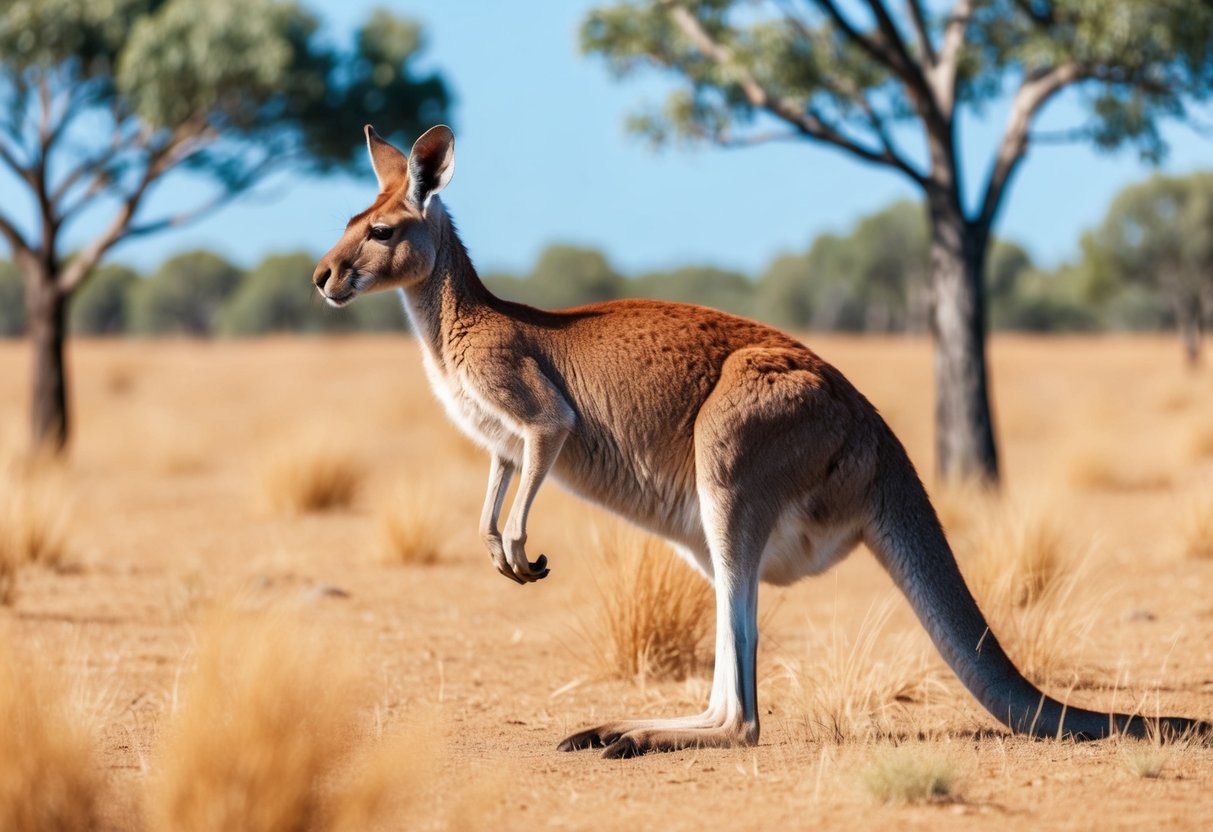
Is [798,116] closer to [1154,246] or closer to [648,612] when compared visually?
[648,612]

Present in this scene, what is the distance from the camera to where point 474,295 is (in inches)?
226

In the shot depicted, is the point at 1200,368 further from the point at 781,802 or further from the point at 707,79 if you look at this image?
the point at 781,802

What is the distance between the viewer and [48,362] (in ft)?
61.1

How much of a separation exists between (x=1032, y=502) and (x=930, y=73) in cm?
559

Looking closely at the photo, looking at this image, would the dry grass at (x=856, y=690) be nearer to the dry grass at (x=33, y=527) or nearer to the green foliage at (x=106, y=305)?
the dry grass at (x=33, y=527)

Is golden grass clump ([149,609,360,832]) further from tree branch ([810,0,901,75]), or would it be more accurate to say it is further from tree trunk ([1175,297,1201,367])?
tree trunk ([1175,297,1201,367])

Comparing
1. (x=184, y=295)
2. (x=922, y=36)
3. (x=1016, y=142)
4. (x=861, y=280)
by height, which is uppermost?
(x=861, y=280)

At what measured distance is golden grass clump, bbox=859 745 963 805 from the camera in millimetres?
4531

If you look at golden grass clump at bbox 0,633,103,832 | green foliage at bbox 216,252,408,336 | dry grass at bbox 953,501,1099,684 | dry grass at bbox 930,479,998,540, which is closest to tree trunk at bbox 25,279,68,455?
dry grass at bbox 930,479,998,540

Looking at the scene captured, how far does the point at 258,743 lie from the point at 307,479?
36.0ft

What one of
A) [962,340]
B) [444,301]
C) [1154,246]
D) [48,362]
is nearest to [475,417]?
[444,301]

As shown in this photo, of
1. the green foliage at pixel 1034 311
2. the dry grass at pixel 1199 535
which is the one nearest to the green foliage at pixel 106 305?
the green foliage at pixel 1034 311

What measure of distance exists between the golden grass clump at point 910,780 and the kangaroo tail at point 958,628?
2.26 feet

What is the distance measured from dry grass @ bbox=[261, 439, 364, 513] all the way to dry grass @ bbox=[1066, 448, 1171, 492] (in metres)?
7.85
